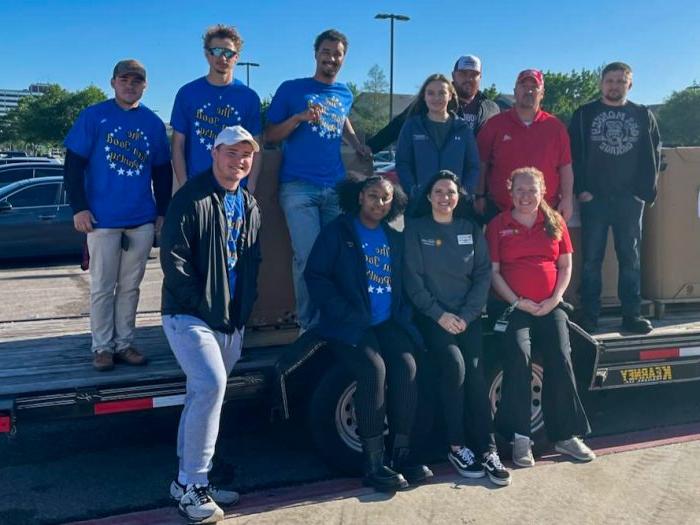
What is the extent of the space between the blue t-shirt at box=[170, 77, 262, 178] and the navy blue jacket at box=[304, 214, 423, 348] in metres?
0.86

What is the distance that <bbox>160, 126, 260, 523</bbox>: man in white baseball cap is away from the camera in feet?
11.7

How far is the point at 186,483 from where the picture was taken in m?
3.61

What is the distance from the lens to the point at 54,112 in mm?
46219

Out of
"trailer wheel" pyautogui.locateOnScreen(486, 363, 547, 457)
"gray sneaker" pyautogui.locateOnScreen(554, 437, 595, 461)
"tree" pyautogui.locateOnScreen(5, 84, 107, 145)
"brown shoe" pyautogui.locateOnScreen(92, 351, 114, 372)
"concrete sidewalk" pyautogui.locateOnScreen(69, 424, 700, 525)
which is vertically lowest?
"concrete sidewalk" pyautogui.locateOnScreen(69, 424, 700, 525)

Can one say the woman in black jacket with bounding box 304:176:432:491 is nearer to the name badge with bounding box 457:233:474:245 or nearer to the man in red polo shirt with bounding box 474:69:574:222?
the name badge with bounding box 457:233:474:245

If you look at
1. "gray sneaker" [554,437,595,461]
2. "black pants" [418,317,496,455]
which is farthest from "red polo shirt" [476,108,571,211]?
"gray sneaker" [554,437,595,461]

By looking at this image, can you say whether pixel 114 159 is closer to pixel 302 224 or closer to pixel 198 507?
pixel 302 224

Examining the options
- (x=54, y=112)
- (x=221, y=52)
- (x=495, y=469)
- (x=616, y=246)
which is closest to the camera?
(x=495, y=469)

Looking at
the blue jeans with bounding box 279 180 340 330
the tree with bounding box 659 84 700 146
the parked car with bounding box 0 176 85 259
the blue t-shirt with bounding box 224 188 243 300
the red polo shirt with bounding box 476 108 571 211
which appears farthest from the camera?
the tree with bounding box 659 84 700 146

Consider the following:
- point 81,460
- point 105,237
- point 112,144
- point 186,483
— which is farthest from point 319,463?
point 112,144

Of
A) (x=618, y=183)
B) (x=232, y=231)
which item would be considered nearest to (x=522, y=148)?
(x=618, y=183)

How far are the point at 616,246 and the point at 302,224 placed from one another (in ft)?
7.38

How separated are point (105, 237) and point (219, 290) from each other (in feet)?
3.21

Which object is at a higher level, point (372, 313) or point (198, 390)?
point (372, 313)
